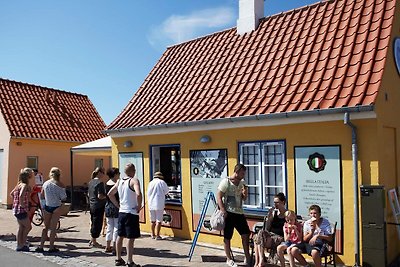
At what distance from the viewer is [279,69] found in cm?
906

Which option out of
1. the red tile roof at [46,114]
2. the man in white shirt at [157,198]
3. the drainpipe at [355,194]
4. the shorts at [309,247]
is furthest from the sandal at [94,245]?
the red tile roof at [46,114]

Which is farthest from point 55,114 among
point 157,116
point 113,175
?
point 113,175

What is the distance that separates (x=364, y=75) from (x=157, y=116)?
5.08 metres

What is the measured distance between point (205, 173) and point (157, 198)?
137 centimetres

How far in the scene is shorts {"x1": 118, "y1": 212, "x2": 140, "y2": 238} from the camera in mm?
7102

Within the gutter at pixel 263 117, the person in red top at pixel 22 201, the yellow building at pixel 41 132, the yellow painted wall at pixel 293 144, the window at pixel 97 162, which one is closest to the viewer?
the gutter at pixel 263 117

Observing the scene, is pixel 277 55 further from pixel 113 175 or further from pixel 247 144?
pixel 113 175

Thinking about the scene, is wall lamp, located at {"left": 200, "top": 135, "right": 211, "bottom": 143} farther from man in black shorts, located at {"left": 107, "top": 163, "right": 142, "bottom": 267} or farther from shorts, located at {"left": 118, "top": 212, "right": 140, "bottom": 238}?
shorts, located at {"left": 118, "top": 212, "right": 140, "bottom": 238}

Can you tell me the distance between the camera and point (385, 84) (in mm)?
7328

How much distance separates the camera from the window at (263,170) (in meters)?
8.04

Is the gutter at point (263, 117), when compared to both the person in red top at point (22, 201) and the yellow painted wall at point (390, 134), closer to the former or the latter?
the yellow painted wall at point (390, 134)

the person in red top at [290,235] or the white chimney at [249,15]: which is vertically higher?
the white chimney at [249,15]

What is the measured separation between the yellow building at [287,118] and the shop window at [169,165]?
36 mm

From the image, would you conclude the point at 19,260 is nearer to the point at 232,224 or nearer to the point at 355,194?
the point at 232,224
